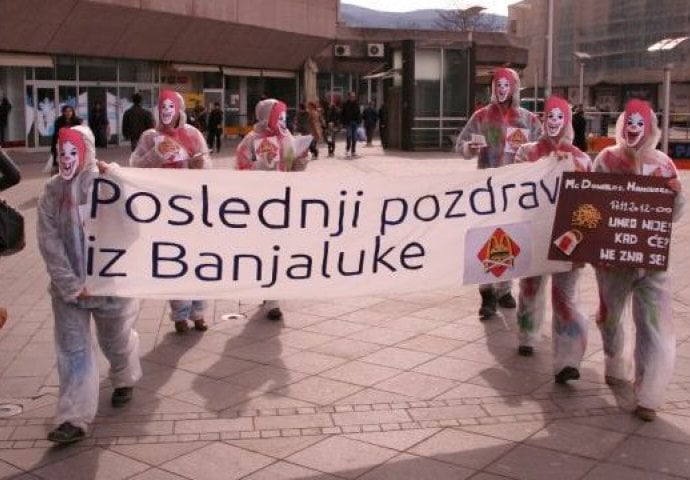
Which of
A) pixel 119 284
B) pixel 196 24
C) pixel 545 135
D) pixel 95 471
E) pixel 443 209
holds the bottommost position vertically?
pixel 95 471

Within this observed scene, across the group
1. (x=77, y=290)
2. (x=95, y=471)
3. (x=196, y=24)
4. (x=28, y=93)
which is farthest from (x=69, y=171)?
(x=196, y=24)

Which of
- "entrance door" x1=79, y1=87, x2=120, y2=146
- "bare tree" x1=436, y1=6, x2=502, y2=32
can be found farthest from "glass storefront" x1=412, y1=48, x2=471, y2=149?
"bare tree" x1=436, y1=6, x2=502, y2=32

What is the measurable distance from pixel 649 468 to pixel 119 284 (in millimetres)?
3082

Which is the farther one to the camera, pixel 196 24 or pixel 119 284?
pixel 196 24

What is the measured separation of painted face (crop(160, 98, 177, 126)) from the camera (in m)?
7.67

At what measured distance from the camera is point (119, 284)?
557cm

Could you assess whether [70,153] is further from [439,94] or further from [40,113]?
[40,113]

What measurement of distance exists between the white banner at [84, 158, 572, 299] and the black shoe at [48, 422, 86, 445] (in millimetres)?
765

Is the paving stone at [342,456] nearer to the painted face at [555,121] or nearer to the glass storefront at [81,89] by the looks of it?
the painted face at [555,121]

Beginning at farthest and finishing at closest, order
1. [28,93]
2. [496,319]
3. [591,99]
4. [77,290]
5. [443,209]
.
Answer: [591,99] < [28,93] < [496,319] < [443,209] < [77,290]

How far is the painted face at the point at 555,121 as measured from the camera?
6.52 meters

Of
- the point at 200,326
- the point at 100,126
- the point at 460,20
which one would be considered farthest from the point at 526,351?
the point at 460,20

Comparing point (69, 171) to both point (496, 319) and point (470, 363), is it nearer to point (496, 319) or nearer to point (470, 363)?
point (470, 363)

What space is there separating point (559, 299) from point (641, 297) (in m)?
0.72
